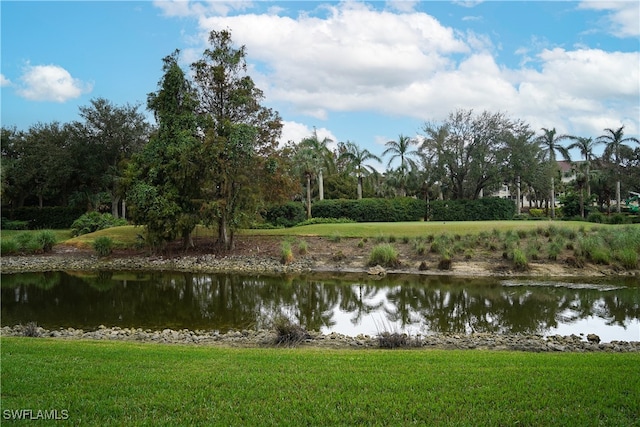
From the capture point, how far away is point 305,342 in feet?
35.5

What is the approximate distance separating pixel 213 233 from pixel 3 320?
63.5ft

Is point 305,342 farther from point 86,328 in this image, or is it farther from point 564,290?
point 564,290

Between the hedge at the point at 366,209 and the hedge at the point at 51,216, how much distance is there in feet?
74.5

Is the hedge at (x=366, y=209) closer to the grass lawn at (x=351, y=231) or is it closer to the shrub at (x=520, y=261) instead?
the grass lawn at (x=351, y=231)

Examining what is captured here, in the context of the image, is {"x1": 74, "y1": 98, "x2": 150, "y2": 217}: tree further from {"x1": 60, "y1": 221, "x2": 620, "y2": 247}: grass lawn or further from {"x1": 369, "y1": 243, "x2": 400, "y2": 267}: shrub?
{"x1": 369, "y1": 243, "x2": 400, "y2": 267}: shrub

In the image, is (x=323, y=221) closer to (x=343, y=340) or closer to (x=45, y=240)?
(x=45, y=240)

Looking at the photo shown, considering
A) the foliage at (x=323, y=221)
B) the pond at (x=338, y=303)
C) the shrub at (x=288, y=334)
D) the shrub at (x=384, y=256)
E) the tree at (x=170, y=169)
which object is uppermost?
the tree at (x=170, y=169)

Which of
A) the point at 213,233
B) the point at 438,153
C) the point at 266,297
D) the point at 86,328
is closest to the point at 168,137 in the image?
the point at 213,233

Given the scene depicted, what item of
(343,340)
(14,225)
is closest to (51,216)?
(14,225)

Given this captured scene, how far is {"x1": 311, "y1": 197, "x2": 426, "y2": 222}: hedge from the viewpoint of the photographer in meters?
43.9

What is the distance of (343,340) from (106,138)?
128 feet

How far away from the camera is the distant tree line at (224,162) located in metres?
27.6

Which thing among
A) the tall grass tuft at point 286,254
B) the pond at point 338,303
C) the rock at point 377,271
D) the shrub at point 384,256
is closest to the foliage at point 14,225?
the pond at point 338,303

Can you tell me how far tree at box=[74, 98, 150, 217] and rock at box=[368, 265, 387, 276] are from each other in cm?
2832
